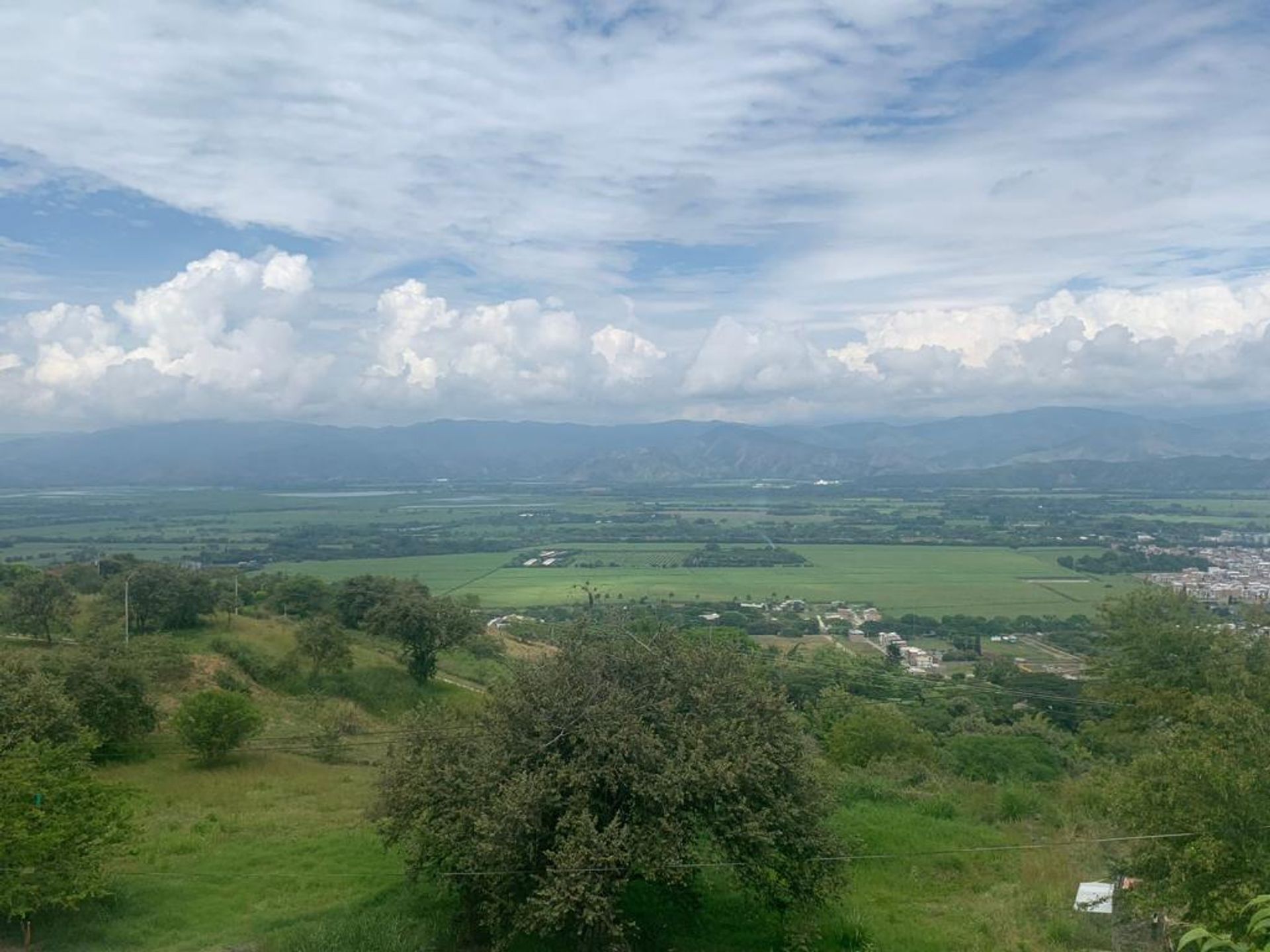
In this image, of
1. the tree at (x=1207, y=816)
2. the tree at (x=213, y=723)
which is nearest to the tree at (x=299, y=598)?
the tree at (x=213, y=723)

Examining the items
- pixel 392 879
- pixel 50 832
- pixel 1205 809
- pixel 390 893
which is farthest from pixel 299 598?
pixel 1205 809

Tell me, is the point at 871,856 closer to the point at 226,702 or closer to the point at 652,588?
the point at 226,702

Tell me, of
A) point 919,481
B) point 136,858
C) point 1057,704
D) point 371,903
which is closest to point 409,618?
point 136,858

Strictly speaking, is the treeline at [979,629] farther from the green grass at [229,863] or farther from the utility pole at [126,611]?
the utility pole at [126,611]

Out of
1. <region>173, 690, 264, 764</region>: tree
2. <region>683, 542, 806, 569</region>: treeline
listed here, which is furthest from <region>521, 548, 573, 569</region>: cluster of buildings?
<region>173, 690, 264, 764</region>: tree

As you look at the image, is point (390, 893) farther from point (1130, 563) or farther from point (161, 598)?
point (1130, 563)

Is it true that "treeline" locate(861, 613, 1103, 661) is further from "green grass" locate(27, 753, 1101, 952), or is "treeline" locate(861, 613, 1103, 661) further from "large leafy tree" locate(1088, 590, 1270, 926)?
"large leafy tree" locate(1088, 590, 1270, 926)
